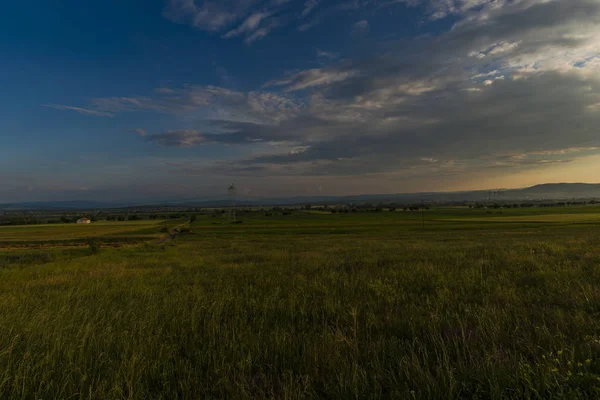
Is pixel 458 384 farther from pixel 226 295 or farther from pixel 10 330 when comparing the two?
pixel 10 330

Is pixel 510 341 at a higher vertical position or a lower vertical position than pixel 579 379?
lower

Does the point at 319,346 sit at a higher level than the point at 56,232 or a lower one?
higher

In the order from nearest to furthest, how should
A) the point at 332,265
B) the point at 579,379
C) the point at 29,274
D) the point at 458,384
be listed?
the point at 579,379
the point at 458,384
the point at 332,265
the point at 29,274

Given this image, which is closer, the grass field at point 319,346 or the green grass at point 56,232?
the grass field at point 319,346

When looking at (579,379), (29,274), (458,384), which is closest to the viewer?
(579,379)

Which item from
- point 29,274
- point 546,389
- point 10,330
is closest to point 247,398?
point 546,389

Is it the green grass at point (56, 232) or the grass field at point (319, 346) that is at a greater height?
the grass field at point (319, 346)

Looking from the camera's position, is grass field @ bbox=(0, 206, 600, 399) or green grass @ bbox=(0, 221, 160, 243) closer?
grass field @ bbox=(0, 206, 600, 399)

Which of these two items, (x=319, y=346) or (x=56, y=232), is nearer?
(x=319, y=346)

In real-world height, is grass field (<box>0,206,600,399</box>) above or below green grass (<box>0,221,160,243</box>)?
above

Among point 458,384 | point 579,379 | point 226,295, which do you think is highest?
point 579,379

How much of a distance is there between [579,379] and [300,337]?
3.20 meters

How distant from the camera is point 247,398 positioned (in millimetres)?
3029

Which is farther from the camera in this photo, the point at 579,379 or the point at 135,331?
the point at 135,331
